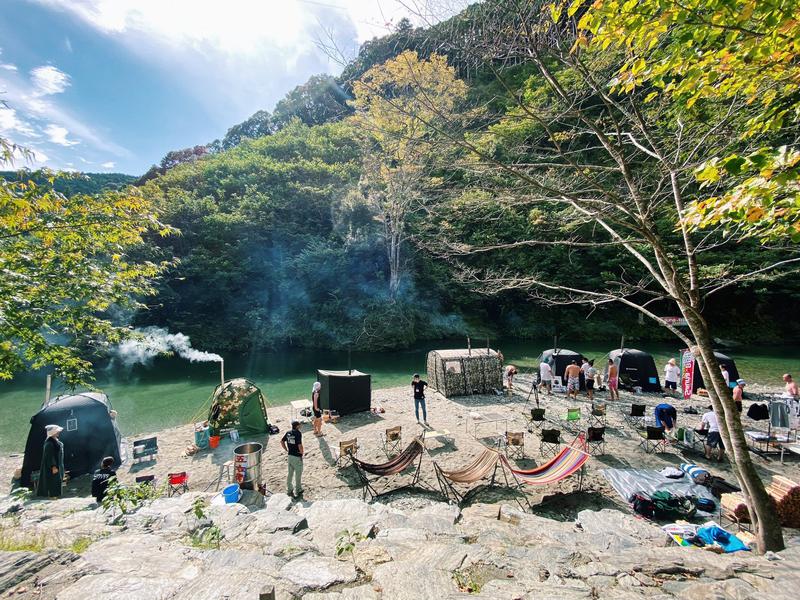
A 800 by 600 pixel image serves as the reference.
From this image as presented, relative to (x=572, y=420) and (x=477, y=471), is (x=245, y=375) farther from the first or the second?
(x=477, y=471)

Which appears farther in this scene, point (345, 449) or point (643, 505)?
point (345, 449)

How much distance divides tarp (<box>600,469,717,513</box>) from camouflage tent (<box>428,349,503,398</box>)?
8.76 metres

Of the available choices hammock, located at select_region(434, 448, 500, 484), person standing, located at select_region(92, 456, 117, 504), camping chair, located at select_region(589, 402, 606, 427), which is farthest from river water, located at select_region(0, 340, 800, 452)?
hammock, located at select_region(434, 448, 500, 484)

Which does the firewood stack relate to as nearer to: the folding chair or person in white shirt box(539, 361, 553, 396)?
the folding chair

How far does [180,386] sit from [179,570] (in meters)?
21.5

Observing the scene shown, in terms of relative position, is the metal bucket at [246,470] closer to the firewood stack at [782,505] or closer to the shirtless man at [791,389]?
the firewood stack at [782,505]

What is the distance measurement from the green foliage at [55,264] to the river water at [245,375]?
32.0 ft

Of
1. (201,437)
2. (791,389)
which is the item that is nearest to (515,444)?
(201,437)

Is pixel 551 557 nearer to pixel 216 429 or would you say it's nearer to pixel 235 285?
pixel 216 429

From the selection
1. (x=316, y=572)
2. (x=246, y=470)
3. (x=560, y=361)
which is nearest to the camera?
(x=316, y=572)

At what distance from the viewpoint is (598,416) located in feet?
40.5

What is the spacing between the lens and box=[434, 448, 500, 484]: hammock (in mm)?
7941

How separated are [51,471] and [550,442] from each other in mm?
11543

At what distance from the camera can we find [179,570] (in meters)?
3.30
